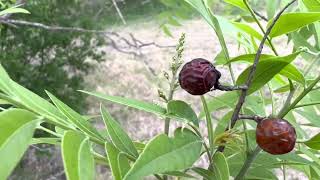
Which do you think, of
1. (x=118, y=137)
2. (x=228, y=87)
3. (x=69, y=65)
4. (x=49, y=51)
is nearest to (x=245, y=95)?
(x=228, y=87)

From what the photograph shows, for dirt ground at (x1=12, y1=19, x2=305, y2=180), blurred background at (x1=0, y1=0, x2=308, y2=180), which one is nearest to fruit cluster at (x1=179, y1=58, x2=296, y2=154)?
blurred background at (x1=0, y1=0, x2=308, y2=180)

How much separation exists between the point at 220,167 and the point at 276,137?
0.06m

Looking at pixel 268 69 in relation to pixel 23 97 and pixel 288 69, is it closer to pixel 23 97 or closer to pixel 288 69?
pixel 288 69

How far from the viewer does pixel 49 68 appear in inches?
115

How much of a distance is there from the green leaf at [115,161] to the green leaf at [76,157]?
0.03 metres

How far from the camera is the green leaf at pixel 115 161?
0.43m

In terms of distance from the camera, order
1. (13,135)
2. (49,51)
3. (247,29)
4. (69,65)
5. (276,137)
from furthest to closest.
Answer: (69,65) → (49,51) → (247,29) → (276,137) → (13,135)

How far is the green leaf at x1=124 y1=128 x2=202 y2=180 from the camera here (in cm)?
40

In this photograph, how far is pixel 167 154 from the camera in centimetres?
44

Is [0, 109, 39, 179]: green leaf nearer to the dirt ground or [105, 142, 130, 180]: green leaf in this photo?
[105, 142, 130, 180]: green leaf

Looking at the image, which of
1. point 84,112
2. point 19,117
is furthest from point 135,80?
point 19,117

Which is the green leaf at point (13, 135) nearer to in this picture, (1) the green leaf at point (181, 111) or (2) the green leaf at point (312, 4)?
(1) the green leaf at point (181, 111)

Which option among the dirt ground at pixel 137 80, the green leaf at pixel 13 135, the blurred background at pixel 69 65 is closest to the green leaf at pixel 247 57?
the green leaf at pixel 13 135

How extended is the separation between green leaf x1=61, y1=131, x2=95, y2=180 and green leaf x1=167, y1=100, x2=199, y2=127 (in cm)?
12
